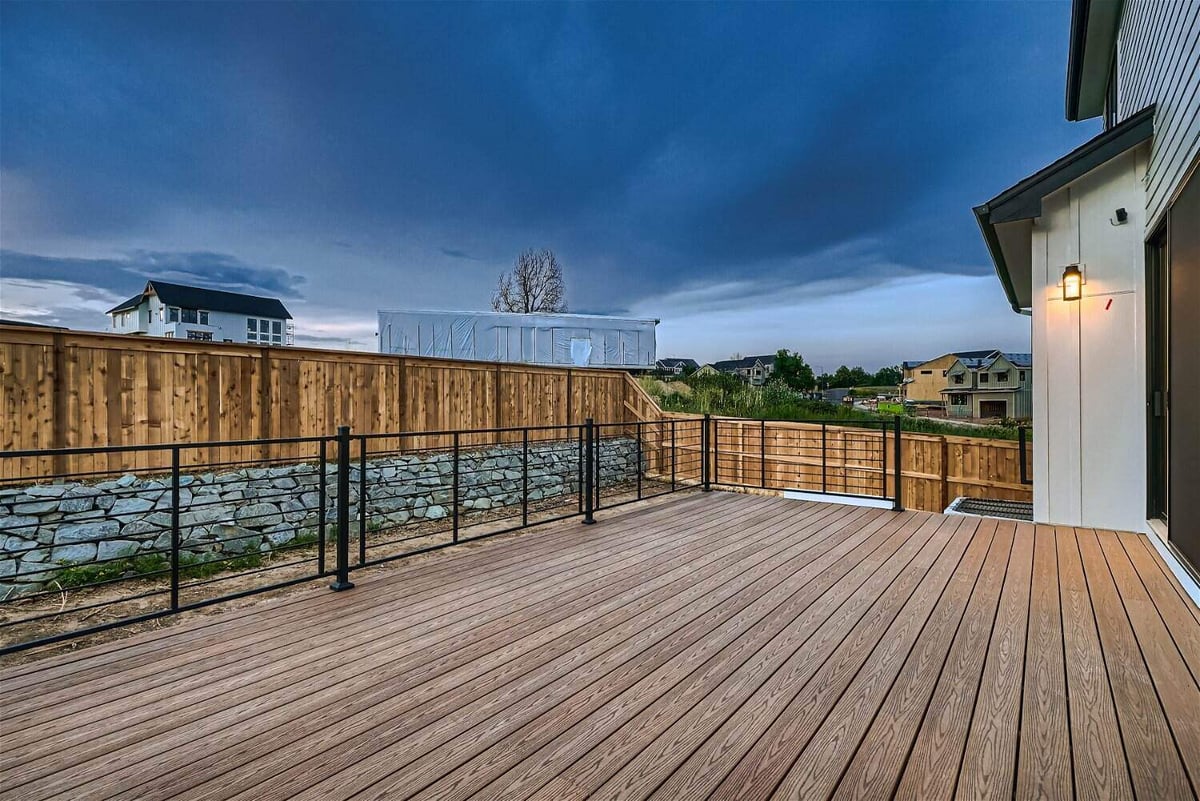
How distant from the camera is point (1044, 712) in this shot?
62.6 inches

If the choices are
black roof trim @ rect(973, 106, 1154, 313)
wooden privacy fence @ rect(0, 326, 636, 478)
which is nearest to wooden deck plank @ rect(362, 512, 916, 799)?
black roof trim @ rect(973, 106, 1154, 313)

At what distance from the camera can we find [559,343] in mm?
15320

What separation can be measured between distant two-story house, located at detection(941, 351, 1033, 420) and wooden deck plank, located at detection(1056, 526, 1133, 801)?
17.8ft

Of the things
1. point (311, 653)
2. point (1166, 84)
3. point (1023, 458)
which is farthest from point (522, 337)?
point (311, 653)

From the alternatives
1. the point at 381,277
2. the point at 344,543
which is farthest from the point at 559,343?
the point at 344,543

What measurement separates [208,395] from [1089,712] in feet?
22.6

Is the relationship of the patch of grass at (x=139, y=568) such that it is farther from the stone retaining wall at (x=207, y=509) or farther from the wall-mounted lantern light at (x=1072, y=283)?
the wall-mounted lantern light at (x=1072, y=283)

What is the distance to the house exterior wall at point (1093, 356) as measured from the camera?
366cm

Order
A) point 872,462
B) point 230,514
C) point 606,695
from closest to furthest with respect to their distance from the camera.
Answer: point 606,695 → point 230,514 → point 872,462

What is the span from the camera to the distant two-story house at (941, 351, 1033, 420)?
306 inches

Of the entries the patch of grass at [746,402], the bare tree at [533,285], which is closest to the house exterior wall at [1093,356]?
the patch of grass at [746,402]

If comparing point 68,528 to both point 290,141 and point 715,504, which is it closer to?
point 715,504

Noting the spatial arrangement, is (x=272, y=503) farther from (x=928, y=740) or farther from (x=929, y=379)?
(x=929, y=379)

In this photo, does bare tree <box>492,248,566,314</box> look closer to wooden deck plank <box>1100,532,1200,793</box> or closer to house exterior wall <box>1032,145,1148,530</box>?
house exterior wall <box>1032,145,1148,530</box>
